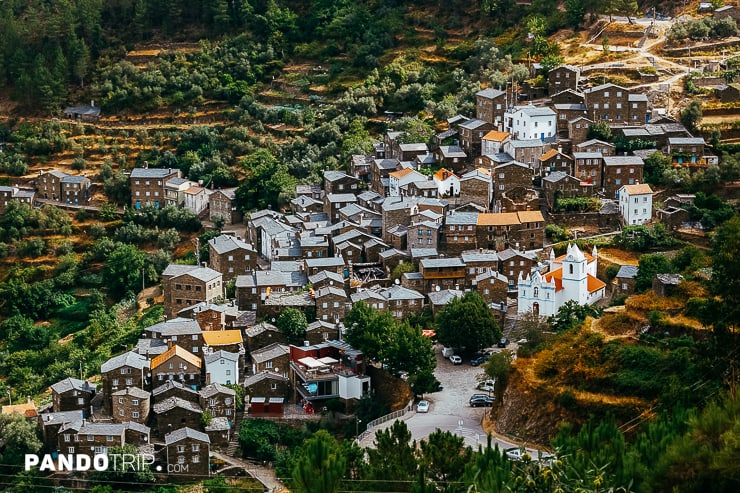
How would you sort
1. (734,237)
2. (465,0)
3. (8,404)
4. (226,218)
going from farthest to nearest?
(465,0)
(226,218)
(8,404)
(734,237)

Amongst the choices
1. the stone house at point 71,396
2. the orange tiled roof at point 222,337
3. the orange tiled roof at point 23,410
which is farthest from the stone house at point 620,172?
the orange tiled roof at point 23,410

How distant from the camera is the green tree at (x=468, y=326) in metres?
53.4

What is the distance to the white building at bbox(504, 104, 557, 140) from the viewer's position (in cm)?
6706

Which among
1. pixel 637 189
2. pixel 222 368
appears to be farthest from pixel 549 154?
pixel 222 368

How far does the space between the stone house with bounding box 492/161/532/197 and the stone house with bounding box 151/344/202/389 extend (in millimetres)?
16139

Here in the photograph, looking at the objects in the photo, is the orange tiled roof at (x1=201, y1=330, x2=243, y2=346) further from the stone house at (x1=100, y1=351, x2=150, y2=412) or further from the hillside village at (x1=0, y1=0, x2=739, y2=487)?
the stone house at (x1=100, y1=351, x2=150, y2=412)

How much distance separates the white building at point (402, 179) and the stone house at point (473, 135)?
3856 millimetres

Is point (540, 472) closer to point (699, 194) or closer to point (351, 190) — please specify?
point (699, 194)

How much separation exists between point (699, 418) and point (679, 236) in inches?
1011

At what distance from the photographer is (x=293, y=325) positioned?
55750 mm

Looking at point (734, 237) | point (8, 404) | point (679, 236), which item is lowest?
point (8, 404)

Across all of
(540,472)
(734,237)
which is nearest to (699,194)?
(734,237)

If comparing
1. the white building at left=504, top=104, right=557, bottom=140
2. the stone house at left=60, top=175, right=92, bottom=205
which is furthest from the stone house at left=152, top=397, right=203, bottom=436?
the stone house at left=60, top=175, right=92, bottom=205

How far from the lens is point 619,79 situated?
72.5 metres
